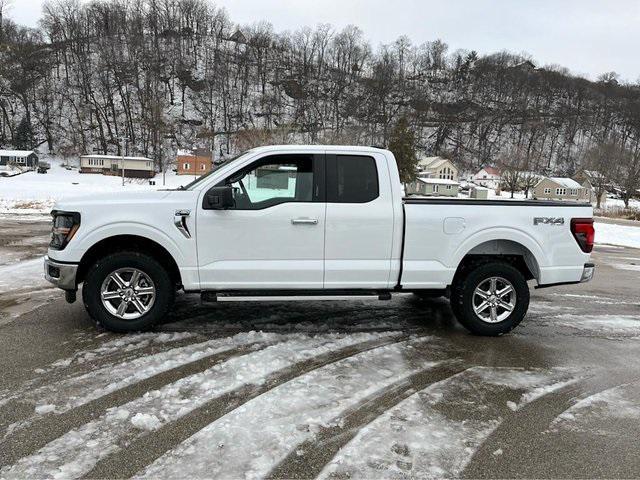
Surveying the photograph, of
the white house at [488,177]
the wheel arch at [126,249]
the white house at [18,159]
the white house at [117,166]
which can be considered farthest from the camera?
the white house at [488,177]

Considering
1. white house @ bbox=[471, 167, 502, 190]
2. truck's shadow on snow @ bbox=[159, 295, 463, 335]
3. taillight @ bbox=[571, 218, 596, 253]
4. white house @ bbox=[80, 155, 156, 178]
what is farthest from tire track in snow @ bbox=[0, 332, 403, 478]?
white house @ bbox=[471, 167, 502, 190]

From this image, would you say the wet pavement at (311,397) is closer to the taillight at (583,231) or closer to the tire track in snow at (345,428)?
the tire track in snow at (345,428)

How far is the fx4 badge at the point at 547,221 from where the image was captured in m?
5.39

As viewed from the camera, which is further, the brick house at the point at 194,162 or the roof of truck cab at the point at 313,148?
the brick house at the point at 194,162

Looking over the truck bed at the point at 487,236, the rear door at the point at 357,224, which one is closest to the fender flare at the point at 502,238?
the truck bed at the point at 487,236

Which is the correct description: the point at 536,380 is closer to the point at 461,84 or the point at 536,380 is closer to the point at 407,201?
the point at 407,201

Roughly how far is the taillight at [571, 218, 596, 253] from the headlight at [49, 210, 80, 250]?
5.45m

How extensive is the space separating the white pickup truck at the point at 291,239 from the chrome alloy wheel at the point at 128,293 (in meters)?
0.01

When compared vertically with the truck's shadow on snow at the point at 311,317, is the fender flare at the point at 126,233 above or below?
above

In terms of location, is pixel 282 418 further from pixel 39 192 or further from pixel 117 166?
pixel 117 166

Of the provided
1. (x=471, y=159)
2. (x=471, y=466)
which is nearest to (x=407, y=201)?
(x=471, y=466)

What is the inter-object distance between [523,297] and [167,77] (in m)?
114

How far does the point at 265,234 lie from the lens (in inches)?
195

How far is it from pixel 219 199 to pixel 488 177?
106 m
